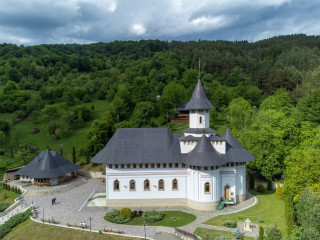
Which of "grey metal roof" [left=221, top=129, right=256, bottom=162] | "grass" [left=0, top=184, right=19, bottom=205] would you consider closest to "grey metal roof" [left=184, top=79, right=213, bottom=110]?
"grey metal roof" [left=221, top=129, right=256, bottom=162]

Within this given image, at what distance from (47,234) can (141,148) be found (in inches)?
475

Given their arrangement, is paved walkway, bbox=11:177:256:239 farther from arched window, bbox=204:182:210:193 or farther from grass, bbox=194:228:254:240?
arched window, bbox=204:182:210:193

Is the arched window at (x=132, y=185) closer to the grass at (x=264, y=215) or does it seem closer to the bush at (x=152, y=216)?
the bush at (x=152, y=216)

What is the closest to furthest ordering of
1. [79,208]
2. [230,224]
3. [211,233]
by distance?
[211,233]
[230,224]
[79,208]

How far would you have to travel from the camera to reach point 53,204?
29500 mm

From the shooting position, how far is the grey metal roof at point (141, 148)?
28.4 meters

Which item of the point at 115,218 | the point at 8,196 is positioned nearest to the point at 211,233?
the point at 115,218

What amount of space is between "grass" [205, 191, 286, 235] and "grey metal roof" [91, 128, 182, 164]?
7.13 metres

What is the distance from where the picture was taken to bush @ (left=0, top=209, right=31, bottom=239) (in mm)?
25373

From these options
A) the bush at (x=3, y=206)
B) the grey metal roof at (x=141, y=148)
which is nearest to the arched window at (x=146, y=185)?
the grey metal roof at (x=141, y=148)

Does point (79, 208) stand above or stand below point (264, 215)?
below

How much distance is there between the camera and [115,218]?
82.5 ft

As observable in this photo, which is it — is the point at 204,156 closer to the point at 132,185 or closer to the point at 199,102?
the point at 199,102

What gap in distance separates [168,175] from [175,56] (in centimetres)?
9172
